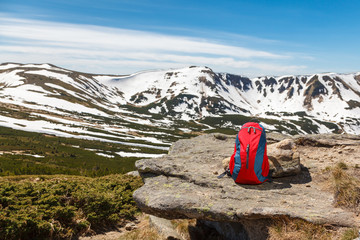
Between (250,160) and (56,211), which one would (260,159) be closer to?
(250,160)

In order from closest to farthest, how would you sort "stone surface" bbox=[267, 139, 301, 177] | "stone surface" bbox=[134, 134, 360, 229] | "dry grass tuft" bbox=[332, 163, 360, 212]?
1. "dry grass tuft" bbox=[332, 163, 360, 212]
2. "stone surface" bbox=[134, 134, 360, 229]
3. "stone surface" bbox=[267, 139, 301, 177]

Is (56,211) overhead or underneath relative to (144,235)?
overhead

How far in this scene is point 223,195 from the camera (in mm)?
9469

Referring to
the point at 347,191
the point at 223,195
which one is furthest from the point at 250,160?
the point at 347,191

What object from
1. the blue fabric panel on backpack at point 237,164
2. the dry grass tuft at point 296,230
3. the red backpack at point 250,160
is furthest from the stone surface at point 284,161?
the dry grass tuft at point 296,230

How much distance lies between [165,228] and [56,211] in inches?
188

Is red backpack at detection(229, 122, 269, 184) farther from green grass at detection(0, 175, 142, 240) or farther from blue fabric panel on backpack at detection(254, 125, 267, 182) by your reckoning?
green grass at detection(0, 175, 142, 240)

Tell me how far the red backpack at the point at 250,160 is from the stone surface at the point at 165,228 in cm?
357

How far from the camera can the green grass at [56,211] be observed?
9.48 meters

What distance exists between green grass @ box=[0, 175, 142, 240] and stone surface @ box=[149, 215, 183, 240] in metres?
2.07

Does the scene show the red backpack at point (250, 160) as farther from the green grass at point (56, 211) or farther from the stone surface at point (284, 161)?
the green grass at point (56, 211)

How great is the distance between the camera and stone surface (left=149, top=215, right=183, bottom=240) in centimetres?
1048

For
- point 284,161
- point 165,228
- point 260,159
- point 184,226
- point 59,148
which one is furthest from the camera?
point 59,148

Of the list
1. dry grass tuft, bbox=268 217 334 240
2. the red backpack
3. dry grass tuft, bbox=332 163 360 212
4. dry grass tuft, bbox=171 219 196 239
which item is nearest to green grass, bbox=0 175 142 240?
dry grass tuft, bbox=171 219 196 239
